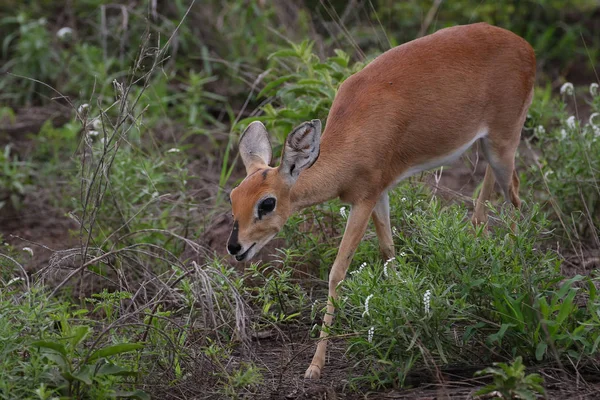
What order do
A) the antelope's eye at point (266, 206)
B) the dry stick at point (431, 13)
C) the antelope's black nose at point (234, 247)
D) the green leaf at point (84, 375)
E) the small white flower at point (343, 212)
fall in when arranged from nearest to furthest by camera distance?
the green leaf at point (84, 375), the antelope's black nose at point (234, 247), the antelope's eye at point (266, 206), the small white flower at point (343, 212), the dry stick at point (431, 13)

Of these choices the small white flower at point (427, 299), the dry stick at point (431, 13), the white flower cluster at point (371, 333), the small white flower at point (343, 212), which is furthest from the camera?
the dry stick at point (431, 13)

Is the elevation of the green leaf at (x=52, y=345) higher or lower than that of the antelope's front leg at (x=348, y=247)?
higher

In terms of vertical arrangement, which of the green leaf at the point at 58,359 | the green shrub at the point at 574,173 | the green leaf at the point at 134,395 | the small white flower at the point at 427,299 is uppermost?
the green leaf at the point at 58,359

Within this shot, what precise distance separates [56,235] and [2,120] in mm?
2084

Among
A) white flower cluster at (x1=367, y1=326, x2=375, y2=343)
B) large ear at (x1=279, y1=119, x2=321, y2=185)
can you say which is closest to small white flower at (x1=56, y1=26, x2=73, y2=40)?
large ear at (x1=279, y1=119, x2=321, y2=185)

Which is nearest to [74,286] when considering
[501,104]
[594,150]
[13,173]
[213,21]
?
[13,173]

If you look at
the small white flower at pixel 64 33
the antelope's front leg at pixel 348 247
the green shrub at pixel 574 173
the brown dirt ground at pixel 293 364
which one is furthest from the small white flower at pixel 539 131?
the small white flower at pixel 64 33

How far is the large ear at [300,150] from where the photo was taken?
4.79 metres

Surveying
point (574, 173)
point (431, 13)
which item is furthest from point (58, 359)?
point (431, 13)

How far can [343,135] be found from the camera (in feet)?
17.4

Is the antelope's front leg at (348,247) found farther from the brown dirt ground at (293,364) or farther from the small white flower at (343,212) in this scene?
the small white flower at (343,212)

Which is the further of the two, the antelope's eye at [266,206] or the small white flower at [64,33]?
the small white flower at [64,33]

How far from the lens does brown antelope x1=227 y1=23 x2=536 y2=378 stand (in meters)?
4.89

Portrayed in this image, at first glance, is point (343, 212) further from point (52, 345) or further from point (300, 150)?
point (52, 345)
